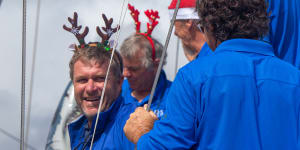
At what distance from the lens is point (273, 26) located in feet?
5.40

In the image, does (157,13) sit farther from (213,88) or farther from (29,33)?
(213,88)

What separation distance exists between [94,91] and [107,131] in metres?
0.24

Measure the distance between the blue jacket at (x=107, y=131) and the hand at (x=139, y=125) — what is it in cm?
40

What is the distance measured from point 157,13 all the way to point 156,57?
368mm

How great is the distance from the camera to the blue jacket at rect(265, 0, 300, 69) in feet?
5.38

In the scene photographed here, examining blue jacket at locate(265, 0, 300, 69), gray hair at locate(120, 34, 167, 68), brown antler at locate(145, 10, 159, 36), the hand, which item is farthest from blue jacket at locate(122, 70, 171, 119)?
the hand

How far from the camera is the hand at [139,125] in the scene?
1.35 m

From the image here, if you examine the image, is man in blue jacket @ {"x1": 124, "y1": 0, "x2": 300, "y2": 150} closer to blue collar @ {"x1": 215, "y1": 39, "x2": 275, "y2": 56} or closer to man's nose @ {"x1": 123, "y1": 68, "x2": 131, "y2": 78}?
blue collar @ {"x1": 215, "y1": 39, "x2": 275, "y2": 56}

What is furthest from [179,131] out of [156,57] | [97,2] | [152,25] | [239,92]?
[97,2]

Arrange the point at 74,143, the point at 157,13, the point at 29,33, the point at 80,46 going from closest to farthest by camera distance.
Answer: the point at 74,143 < the point at 80,46 < the point at 157,13 < the point at 29,33

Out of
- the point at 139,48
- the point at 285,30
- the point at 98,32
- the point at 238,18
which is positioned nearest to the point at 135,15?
the point at 139,48

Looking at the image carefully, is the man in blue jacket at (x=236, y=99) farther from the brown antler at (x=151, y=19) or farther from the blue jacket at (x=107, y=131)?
the brown antler at (x=151, y=19)

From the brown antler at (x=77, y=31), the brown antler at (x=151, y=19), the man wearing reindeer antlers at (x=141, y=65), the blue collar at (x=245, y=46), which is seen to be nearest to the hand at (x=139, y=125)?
the blue collar at (x=245, y=46)

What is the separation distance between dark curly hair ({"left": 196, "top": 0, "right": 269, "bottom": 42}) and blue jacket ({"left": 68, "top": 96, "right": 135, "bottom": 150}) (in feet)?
2.31
